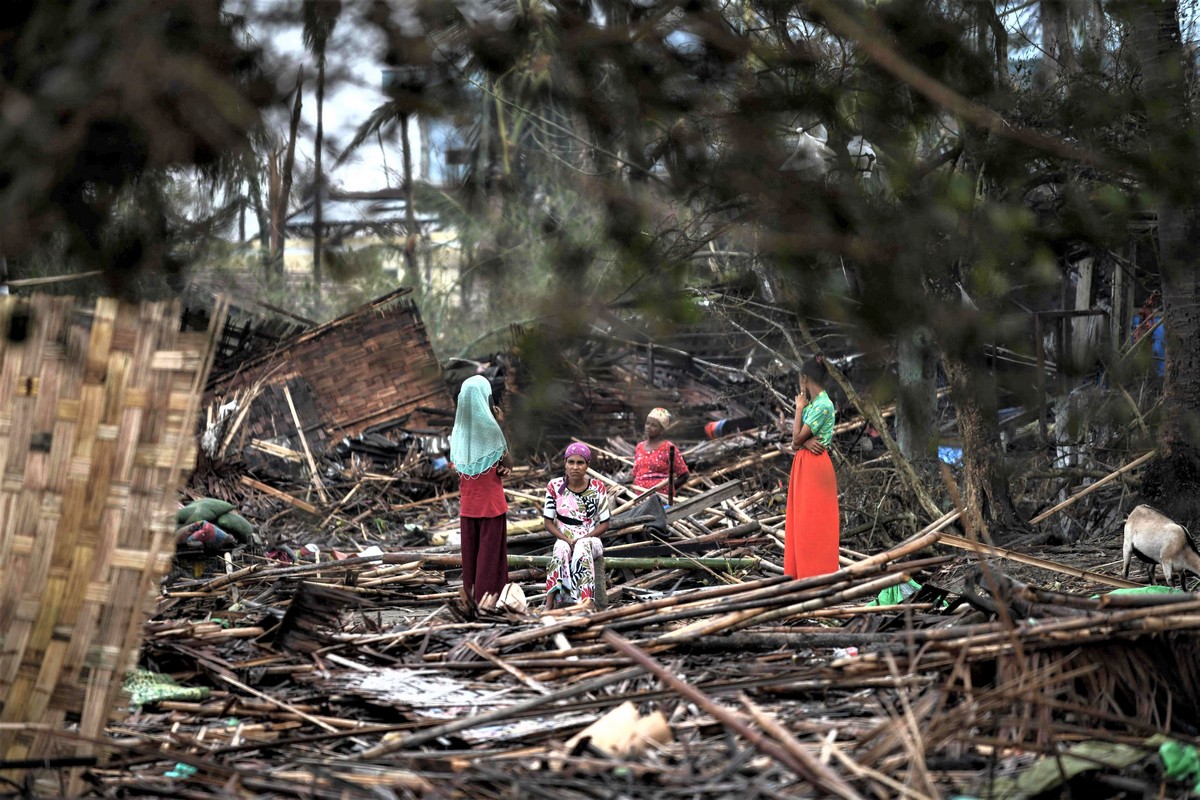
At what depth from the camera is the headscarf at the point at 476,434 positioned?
700cm

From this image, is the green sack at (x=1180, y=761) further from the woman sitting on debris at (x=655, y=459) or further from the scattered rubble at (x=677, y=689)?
the woman sitting on debris at (x=655, y=459)

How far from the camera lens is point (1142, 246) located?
13242 mm

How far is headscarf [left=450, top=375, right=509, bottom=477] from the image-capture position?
276 inches

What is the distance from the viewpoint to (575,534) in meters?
7.09

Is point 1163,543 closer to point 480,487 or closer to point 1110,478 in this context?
point 1110,478

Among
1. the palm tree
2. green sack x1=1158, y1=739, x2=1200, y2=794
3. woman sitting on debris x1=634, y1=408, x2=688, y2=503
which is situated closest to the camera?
the palm tree

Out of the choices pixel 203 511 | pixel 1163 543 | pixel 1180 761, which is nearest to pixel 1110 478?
pixel 1163 543

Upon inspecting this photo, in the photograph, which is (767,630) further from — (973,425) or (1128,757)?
(973,425)

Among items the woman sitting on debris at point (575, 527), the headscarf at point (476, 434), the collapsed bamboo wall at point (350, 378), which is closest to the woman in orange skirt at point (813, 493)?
the woman sitting on debris at point (575, 527)

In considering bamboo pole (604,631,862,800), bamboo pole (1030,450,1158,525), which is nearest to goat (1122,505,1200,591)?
bamboo pole (1030,450,1158,525)

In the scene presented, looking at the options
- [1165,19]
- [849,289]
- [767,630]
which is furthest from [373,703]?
[1165,19]

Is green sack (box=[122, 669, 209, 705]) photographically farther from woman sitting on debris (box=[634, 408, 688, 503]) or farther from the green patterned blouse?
woman sitting on debris (box=[634, 408, 688, 503])

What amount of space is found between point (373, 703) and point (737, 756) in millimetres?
1483

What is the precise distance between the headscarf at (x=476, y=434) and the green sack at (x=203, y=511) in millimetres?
3472
